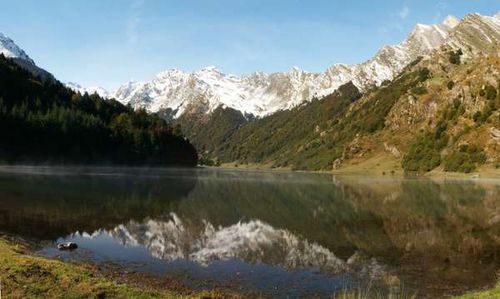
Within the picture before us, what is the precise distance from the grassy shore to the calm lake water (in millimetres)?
5672

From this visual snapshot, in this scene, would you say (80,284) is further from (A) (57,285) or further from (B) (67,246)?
(B) (67,246)

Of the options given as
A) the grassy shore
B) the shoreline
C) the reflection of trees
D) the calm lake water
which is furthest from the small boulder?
the grassy shore

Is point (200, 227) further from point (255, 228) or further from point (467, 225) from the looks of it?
point (467, 225)

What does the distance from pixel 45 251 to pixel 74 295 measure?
53.5 ft

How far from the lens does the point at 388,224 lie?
216 ft

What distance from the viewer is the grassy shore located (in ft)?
82.8

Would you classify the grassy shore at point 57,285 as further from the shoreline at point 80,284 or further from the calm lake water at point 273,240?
the calm lake water at point 273,240

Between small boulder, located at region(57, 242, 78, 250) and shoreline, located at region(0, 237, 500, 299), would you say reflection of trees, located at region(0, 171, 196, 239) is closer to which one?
small boulder, located at region(57, 242, 78, 250)

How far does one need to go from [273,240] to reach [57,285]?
96.9ft

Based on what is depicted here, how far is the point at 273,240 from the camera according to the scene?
53.0 m

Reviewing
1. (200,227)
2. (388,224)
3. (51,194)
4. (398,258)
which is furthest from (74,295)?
(51,194)

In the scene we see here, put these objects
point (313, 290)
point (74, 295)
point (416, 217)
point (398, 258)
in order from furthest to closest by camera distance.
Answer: point (416, 217) < point (398, 258) < point (313, 290) < point (74, 295)

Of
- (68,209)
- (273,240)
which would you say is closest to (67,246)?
(273,240)

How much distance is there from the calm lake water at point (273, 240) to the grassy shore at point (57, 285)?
5.67 meters
